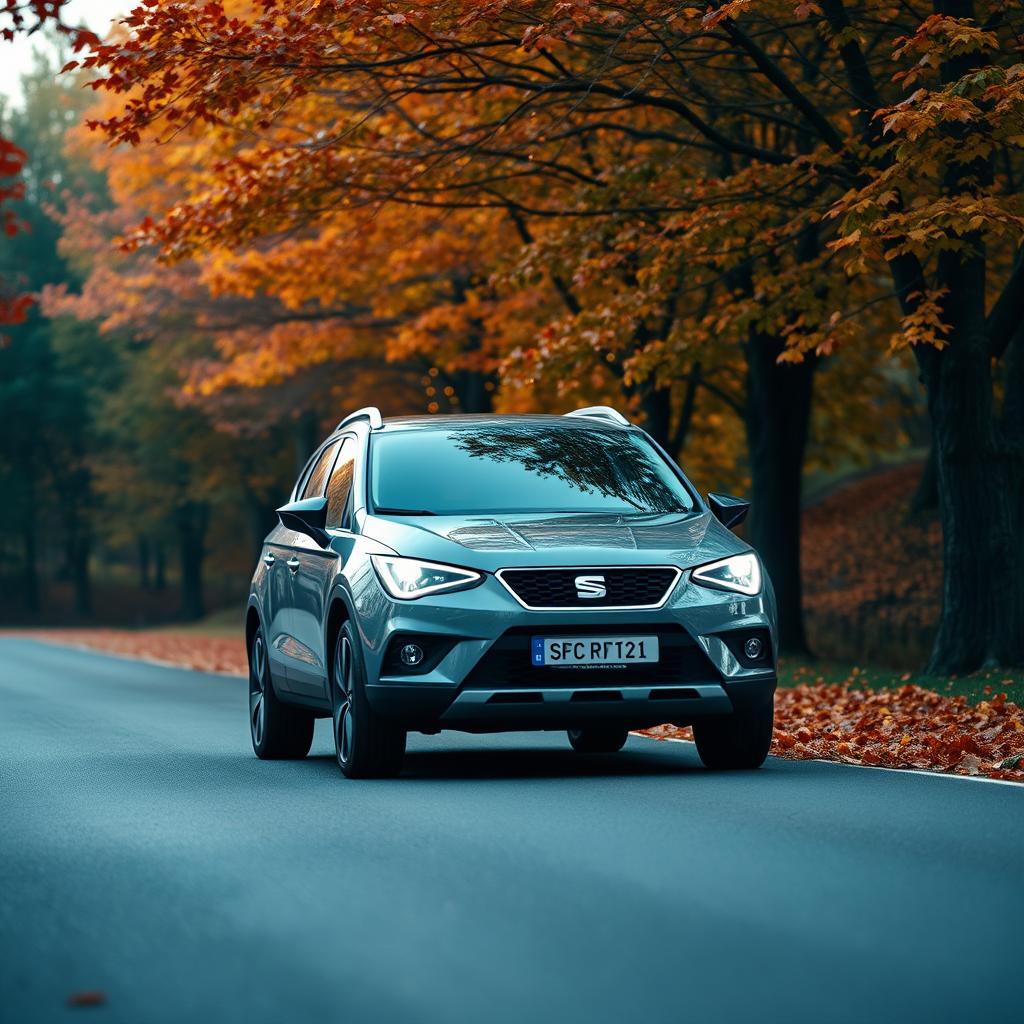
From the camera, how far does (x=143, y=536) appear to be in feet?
239

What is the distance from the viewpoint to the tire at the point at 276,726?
12.2 m

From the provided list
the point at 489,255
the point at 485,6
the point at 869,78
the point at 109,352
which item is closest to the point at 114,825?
the point at 485,6

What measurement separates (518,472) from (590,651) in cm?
164

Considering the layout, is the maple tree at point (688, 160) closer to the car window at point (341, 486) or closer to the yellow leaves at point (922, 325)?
the yellow leaves at point (922, 325)

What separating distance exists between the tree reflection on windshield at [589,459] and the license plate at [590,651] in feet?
4.20

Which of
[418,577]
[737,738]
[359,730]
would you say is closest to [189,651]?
[359,730]

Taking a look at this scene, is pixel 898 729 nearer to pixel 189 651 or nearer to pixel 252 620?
pixel 252 620

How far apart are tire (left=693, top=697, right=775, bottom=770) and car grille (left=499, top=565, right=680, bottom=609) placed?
2.86 feet

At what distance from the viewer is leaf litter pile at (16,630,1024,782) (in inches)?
438

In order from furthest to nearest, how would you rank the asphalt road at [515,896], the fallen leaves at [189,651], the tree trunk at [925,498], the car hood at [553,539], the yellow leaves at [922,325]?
the tree trunk at [925,498] < the fallen leaves at [189,651] < the yellow leaves at [922,325] < the car hood at [553,539] < the asphalt road at [515,896]

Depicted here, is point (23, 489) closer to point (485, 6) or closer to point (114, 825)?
point (485, 6)

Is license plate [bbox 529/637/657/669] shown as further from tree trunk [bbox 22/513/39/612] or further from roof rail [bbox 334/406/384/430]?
tree trunk [bbox 22/513/39/612]

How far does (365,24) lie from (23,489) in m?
60.8

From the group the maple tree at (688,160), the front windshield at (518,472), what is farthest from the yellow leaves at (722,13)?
the front windshield at (518,472)
